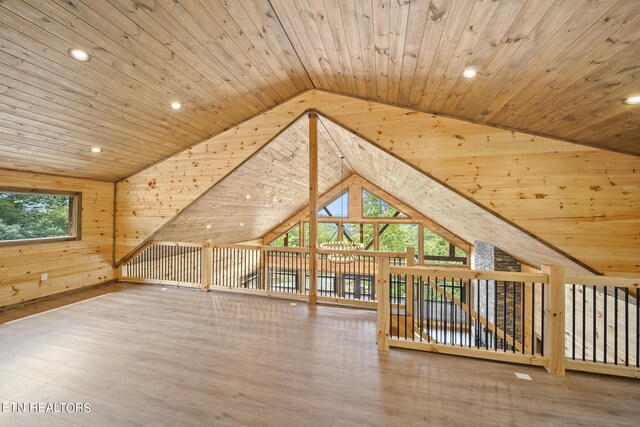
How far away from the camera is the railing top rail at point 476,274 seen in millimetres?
2549

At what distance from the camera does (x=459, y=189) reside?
3.43 m

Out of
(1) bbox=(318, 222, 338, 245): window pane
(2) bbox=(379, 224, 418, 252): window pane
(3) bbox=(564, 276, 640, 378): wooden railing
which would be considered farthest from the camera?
(1) bbox=(318, 222, 338, 245): window pane

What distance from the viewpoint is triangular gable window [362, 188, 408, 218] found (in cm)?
966

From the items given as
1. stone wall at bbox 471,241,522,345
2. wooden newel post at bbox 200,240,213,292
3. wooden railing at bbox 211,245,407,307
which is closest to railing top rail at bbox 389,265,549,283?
wooden newel post at bbox 200,240,213,292

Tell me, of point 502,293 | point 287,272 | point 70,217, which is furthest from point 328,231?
point 70,217

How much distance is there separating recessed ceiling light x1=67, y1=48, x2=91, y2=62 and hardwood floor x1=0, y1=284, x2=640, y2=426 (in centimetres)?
283

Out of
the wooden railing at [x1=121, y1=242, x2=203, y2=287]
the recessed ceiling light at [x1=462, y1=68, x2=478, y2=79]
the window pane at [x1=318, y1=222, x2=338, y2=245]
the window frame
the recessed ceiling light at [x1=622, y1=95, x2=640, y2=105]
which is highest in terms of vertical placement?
the recessed ceiling light at [x1=462, y1=68, x2=478, y2=79]

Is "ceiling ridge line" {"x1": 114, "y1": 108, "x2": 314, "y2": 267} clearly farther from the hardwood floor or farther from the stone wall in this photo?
the stone wall

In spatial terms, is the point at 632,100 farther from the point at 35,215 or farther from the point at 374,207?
the point at 374,207

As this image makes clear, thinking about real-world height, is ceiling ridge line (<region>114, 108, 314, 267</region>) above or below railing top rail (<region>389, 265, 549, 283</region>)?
above

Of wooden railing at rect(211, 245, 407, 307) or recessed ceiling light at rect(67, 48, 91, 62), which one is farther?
wooden railing at rect(211, 245, 407, 307)

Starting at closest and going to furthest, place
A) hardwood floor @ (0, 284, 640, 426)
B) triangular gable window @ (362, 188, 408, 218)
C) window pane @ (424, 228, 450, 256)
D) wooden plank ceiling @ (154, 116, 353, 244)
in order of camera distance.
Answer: hardwood floor @ (0, 284, 640, 426), wooden plank ceiling @ (154, 116, 353, 244), window pane @ (424, 228, 450, 256), triangular gable window @ (362, 188, 408, 218)

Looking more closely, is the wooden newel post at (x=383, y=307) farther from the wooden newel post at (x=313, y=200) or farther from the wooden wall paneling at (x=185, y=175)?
the wooden wall paneling at (x=185, y=175)

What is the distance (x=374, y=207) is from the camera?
32.2 feet
